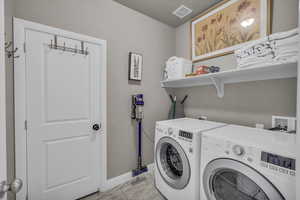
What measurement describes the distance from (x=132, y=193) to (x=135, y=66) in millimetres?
1721

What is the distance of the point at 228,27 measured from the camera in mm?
1629

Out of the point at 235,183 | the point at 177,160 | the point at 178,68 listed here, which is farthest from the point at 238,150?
the point at 178,68

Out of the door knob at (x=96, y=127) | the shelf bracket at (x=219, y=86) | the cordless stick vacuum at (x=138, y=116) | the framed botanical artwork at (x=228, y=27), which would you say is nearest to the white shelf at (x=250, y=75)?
the shelf bracket at (x=219, y=86)

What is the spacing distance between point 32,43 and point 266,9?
8.00ft

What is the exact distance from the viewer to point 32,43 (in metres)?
1.24

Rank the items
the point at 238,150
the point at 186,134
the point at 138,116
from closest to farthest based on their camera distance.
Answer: the point at 238,150 → the point at 186,134 → the point at 138,116

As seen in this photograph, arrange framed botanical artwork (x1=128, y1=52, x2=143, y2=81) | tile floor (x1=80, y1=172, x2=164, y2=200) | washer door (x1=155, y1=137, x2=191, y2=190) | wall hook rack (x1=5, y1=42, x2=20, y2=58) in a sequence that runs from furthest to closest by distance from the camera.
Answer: framed botanical artwork (x1=128, y1=52, x2=143, y2=81), tile floor (x1=80, y1=172, x2=164, y2=200), washer door (x1=155, y1=137, x2=191, y2=190), wall hook rack (x1=5, y1=42, x2=20, y2=58)

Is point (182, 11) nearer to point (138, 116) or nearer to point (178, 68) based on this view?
point (178, 68)

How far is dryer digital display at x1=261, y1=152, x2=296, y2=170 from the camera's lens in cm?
68

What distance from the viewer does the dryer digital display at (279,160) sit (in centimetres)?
68

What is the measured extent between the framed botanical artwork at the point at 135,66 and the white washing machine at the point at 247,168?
1.25m

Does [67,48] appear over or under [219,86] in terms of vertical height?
over

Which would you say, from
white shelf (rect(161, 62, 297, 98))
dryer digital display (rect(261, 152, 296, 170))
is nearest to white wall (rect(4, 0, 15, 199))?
white shelf (rect(161, 62, 297, 98))

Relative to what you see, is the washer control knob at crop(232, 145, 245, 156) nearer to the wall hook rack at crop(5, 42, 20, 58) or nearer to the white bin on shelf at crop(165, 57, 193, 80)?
the white bin on shelf at crop(165, 57, 193, 80)
